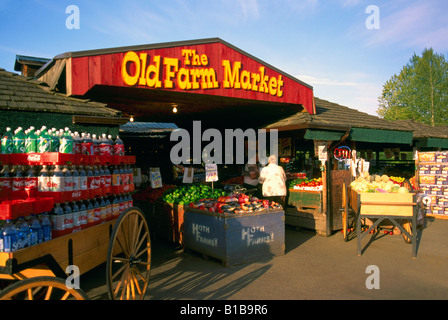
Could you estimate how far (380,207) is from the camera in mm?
6902

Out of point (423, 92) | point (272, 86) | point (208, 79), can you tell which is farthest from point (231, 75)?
point (423, 92)

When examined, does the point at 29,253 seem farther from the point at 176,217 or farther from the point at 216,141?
the point at 216,141

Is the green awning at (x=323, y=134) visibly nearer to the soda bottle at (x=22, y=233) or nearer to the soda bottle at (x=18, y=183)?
the soda bottle at (x=18, y=183)

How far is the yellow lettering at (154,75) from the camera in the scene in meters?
7.09

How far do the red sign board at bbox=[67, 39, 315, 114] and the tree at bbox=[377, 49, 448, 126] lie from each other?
4514cm

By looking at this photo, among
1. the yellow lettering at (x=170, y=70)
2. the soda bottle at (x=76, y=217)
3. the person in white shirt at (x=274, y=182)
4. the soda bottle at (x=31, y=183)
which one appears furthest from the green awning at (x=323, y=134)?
the soda bottle at (x=31, y=183)

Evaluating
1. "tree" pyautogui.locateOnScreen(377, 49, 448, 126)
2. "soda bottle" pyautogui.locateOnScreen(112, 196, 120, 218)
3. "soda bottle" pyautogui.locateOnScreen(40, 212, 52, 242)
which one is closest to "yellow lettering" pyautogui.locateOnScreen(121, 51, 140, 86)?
"soda bottle" pyautogui.locateOnScreen(112, 196, 120, 218)

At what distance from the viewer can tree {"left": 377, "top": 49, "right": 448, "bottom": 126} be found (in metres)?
45.3

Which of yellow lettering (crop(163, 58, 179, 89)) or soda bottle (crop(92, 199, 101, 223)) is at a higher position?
yellow lettering (crop(163, 58, 179, 89))

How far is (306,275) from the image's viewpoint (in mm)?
5707

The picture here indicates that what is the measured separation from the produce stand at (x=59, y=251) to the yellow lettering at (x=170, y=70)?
2786mm

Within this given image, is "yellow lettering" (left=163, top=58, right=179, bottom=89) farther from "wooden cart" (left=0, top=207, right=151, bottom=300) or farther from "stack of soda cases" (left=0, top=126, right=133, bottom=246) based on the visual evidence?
"wooden cart" (left=0, top=207, right=151, bottom=300)
